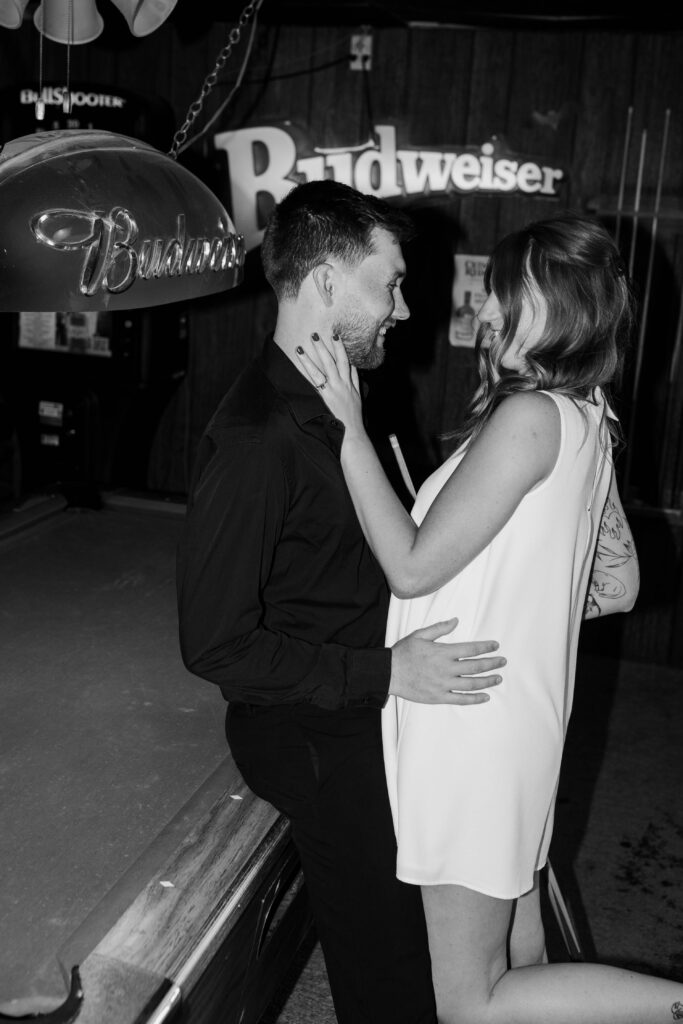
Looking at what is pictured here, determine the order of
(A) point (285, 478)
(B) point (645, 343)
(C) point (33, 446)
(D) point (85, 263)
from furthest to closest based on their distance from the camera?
(C) point (33, 446) < (B) point (645, 343) < (D) point (85, 263) < (A) point (285, 478)

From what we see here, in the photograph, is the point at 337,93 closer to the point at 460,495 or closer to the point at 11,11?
the point at 11,11

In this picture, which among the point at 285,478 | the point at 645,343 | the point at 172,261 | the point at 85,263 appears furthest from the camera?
the point at 645,343

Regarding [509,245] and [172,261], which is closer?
[509,245]

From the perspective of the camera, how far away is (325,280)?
1870 mm

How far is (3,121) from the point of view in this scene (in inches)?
175

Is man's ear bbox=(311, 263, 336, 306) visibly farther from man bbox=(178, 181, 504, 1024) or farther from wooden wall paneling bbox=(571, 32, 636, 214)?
wooden wall paneling bbox=(571, 32, 636, 214)

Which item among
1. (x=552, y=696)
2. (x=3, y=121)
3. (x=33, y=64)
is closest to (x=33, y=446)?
(x=3, y=121)

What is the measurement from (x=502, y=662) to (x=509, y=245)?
62cm

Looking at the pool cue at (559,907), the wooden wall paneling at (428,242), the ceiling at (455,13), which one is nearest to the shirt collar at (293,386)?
the pool cue at (559,907)

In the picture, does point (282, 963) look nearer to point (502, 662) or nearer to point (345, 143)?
point (502, 662)

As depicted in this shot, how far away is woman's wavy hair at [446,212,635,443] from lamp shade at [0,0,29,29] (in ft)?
4.95

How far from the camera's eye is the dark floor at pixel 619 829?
107 inches

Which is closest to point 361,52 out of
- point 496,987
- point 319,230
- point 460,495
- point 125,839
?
point 319,230

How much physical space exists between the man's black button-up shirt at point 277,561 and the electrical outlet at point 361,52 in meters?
2.99
